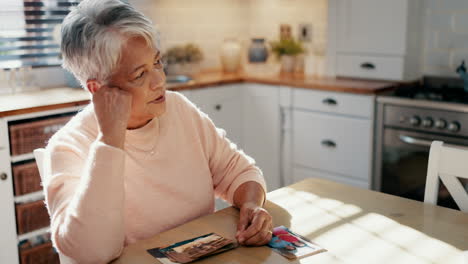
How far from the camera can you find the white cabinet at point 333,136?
3.17m

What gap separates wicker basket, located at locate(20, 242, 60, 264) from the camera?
2635 millimetres

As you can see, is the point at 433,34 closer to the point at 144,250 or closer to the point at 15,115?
the point at 15,115

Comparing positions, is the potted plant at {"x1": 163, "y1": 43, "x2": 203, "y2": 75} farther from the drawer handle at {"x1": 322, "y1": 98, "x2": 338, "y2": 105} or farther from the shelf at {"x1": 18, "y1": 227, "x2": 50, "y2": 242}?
the shelf at {"x1": 18, "y1": 227, "x2": 50, "y2": 242}

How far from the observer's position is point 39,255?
8.82ft

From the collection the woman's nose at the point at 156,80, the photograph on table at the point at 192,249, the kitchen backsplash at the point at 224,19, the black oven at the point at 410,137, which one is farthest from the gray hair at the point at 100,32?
the kitchen backsplash at the point at 224,19

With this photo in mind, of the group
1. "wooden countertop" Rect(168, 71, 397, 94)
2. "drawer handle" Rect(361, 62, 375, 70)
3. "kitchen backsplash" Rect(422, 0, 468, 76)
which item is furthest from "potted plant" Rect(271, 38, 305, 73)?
"kitchen backsplash" Rect(422, 0, 468, 76)

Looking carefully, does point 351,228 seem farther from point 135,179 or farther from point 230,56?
point 230,56

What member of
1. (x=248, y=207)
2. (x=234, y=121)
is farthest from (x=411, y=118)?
(x=248, y=207)

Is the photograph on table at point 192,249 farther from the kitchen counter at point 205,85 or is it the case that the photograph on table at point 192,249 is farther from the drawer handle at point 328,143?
the drawer handle at point 328,143

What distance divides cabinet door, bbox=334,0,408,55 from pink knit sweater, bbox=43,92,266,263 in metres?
1.94

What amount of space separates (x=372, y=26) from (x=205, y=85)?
111 centimetres

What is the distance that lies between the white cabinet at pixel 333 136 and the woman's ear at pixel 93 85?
6.44ft

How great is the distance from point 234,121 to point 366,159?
3.10 ft

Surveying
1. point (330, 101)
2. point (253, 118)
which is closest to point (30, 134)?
point (253, 118)
